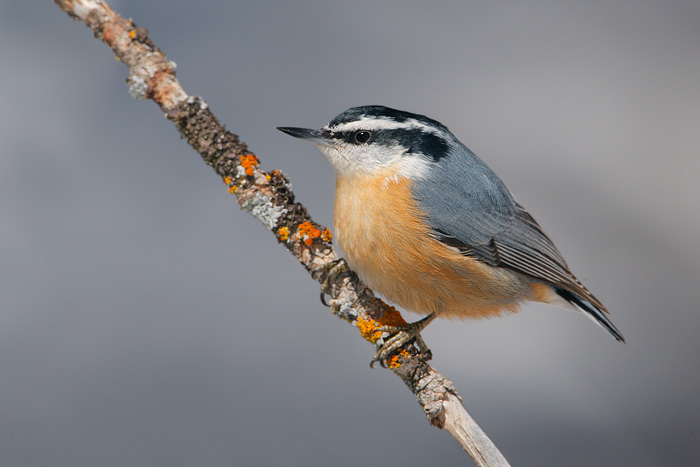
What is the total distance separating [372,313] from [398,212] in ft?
1.09

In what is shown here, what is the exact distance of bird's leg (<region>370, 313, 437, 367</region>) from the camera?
6.18 feet

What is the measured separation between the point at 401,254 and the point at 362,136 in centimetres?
41

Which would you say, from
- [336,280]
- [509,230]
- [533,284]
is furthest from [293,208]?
[533,284]

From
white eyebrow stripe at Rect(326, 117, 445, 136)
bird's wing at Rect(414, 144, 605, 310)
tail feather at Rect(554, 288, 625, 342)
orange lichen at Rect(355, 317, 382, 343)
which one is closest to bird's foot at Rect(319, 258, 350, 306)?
orange lichen at Rect(355, 317, 382, 343)

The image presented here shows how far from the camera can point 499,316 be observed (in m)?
2.18

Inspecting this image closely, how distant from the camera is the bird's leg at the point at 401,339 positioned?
188 cm

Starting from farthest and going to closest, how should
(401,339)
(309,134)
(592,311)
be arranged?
(592,311)
(309,134)
(401,339)

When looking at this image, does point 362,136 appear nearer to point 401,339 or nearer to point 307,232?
point 307,232

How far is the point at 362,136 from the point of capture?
2.01 metres

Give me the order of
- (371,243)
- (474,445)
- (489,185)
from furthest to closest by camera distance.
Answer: (489,185)
(371,243)
(474,445)

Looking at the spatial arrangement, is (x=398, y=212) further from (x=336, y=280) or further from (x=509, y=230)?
(x=509, y=230)

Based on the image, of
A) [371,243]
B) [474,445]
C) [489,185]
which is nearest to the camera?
[474,445]

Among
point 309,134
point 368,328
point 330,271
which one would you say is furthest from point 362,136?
point 368,328

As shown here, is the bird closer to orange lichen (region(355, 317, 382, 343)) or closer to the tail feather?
orange lichen (region(355, 317, 382, 343))
